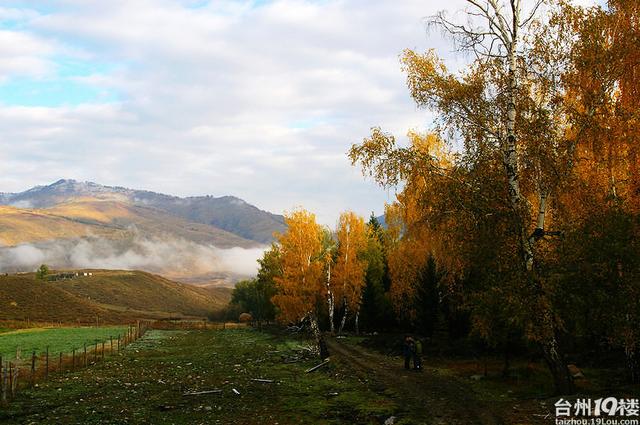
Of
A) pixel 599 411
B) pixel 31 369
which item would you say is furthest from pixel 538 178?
pixel 31 369

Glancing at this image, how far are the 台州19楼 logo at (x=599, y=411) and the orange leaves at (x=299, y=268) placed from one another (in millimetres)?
37340

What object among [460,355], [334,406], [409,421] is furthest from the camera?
[460,355]

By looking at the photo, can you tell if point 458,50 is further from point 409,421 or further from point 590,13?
point 409,421

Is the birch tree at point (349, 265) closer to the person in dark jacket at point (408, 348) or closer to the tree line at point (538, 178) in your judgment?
the person in dark jacket at point (408, 348)

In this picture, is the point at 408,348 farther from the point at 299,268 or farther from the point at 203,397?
the point at 299,268

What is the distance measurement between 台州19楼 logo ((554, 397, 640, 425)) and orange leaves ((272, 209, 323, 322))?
37.3m

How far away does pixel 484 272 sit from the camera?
67.2ft

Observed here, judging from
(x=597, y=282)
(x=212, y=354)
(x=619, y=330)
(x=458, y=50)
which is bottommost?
(x=212, y=354)

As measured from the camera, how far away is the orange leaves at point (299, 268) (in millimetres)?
57906

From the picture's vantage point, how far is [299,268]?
60.3 metres

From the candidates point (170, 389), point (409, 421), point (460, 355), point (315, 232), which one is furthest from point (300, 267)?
point (409, 421)

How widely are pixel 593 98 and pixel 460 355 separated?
25.6 m

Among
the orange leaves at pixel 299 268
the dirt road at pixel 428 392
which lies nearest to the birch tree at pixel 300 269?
the orange leaves at pixel 299 268

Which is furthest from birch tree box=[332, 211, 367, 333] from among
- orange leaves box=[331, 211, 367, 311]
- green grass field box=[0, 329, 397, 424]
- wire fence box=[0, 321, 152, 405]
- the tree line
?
the tree line
